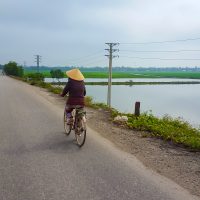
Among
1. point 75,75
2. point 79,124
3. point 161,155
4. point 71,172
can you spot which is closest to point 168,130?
point 161,155

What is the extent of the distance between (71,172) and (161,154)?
2659 mm

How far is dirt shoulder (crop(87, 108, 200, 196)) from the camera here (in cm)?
668

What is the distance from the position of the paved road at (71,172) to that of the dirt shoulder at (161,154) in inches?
10.7

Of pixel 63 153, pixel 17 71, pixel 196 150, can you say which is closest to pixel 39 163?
pixel 63 153

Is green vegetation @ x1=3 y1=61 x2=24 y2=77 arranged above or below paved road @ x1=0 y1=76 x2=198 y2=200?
below

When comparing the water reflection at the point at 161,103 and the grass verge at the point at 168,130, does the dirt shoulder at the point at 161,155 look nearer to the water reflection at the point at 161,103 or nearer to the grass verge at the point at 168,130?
the grass verge at the point at 168,130

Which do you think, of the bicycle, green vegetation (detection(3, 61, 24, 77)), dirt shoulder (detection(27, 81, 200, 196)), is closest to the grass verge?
dirt shoulder (detection(27, 81, 200, 196))

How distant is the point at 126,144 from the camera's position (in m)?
9.54

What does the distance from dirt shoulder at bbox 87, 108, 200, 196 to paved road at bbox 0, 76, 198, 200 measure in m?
0.27

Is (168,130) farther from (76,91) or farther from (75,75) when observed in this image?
(75,75)

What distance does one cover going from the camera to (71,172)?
661cm

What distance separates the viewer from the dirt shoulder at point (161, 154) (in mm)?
6684

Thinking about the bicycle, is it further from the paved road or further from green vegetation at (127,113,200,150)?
green vegetation at (127,113,200,150)

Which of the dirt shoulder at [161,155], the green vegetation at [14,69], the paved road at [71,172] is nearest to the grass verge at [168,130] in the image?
the dirt shoulder at [161,155]
